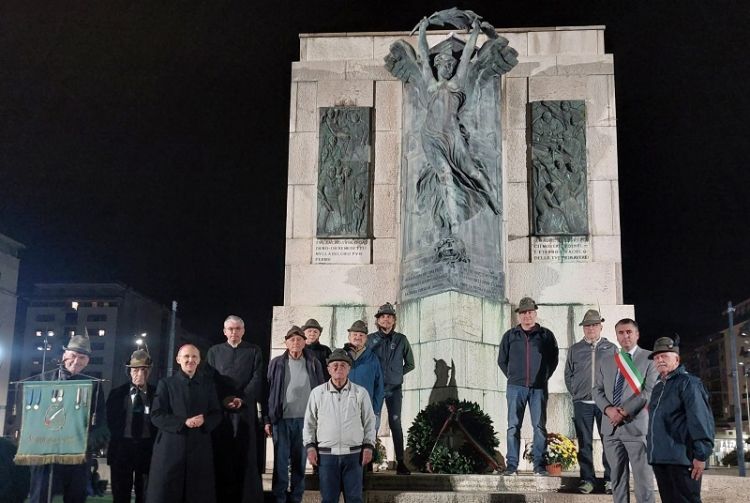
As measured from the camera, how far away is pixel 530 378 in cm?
1096

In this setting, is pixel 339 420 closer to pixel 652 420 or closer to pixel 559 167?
pixel 652 420

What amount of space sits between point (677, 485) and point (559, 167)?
8.53m

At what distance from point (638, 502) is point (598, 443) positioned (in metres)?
5.16

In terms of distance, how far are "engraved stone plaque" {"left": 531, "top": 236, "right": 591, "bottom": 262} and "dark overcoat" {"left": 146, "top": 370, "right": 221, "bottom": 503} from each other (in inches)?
316

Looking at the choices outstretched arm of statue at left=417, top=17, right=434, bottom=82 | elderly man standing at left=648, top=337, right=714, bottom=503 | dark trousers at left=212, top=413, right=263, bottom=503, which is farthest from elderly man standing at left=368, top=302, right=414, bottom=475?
outstretched arm of statue at left=417, top=17, right=434, bottom=82

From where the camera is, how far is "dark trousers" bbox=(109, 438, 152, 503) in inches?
348

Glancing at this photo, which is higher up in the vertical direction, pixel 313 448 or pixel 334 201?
pixel 334 201

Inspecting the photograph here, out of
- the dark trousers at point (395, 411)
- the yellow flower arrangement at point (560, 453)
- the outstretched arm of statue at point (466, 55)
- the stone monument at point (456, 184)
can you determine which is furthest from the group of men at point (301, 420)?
the outstretched arm of statue at point (466, 55)

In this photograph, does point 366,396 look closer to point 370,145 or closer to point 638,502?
point 638,502

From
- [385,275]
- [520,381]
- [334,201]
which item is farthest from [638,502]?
[334,201]

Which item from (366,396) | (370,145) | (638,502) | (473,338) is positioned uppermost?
(370,145)

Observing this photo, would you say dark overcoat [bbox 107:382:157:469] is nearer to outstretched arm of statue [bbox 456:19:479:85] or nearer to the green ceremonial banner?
the green ceremonial banner

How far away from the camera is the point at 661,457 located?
7.61 metres

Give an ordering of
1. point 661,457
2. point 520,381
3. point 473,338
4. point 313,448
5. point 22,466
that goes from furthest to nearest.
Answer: point 473,338 → point 520,381 → point 22,466 → point 313,448 → point 661,457
